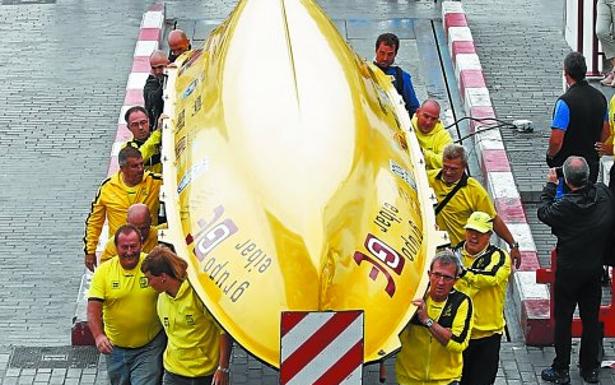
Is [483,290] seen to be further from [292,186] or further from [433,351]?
[292,186]

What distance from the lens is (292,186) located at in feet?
37.3

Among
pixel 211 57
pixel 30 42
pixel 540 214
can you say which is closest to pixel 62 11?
pixel 30 42

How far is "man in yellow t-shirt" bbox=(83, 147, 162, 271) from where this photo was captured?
1231 cm

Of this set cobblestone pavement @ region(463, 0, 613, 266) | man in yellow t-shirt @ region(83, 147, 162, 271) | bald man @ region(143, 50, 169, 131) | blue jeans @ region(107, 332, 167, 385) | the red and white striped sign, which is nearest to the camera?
the red and white striped sign

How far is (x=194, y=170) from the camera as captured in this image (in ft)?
40.3

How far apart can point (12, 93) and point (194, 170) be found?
6.64 m

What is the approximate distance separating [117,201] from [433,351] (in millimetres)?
3050

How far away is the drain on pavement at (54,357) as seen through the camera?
499 inches

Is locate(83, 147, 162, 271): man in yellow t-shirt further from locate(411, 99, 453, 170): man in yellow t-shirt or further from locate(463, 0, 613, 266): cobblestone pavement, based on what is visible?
locate(463, 0, 613, 266): cobblestone pavement

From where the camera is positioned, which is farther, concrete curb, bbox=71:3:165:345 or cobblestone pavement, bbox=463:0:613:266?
cobblestone pavement, bbox=463:0:613:266

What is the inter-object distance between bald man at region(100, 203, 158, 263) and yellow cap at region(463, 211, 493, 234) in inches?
92.5

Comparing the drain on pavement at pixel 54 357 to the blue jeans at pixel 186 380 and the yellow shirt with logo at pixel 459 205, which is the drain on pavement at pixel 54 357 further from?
the yellow shirt with logo at pixel 459 205

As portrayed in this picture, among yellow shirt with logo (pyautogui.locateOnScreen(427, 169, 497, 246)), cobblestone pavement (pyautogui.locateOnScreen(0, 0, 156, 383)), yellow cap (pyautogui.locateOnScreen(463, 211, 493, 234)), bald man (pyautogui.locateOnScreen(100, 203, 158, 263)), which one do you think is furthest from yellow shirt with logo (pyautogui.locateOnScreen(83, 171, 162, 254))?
yellow cap (pyautogui.locateOnScreen(463, 211, 493, 234))

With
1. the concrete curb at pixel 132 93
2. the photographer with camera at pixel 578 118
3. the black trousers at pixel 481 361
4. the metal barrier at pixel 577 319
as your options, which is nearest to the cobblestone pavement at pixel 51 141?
the concrete curb at pixel 132 93
